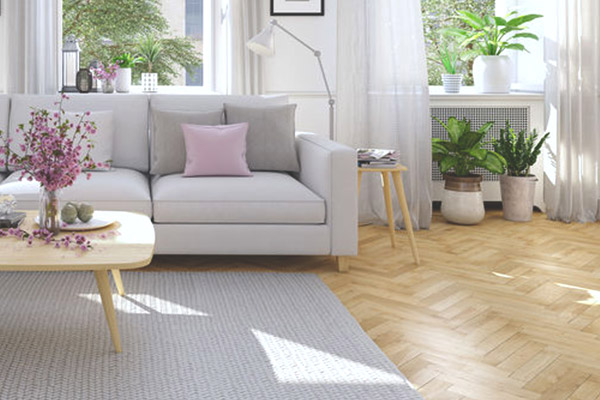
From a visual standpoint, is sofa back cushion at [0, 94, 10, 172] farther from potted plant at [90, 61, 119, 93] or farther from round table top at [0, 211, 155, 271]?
round table top at [0, 211, 155, 271]

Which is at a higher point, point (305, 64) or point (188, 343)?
point (305, 64)

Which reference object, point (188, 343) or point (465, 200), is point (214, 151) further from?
point (465, 200)

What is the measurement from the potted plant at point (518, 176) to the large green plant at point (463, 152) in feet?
→ 0.45

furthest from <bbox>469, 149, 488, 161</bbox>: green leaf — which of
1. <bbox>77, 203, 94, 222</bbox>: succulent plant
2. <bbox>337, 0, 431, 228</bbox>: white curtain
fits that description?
<bbox>77, 203, 94, 222</bbox>: succulent plant

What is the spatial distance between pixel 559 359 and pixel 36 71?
11.9 feet

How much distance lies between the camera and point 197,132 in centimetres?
372

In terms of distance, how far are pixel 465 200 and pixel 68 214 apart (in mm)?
2799

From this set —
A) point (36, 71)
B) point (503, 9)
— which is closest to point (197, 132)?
point (36, 71)

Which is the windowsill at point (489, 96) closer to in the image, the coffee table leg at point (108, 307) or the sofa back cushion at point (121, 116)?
the sofa back cushion at point (121, 116)

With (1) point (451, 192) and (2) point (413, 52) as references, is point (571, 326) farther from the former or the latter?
(2) point (413, 52)

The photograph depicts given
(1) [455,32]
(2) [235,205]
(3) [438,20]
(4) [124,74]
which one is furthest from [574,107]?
(4) [124,74]

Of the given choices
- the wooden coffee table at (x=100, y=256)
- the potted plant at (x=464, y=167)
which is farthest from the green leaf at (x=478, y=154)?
the wooden coffee table at (x=100, y=256)

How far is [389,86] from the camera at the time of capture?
464cm

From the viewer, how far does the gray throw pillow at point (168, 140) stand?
12.5 ft
